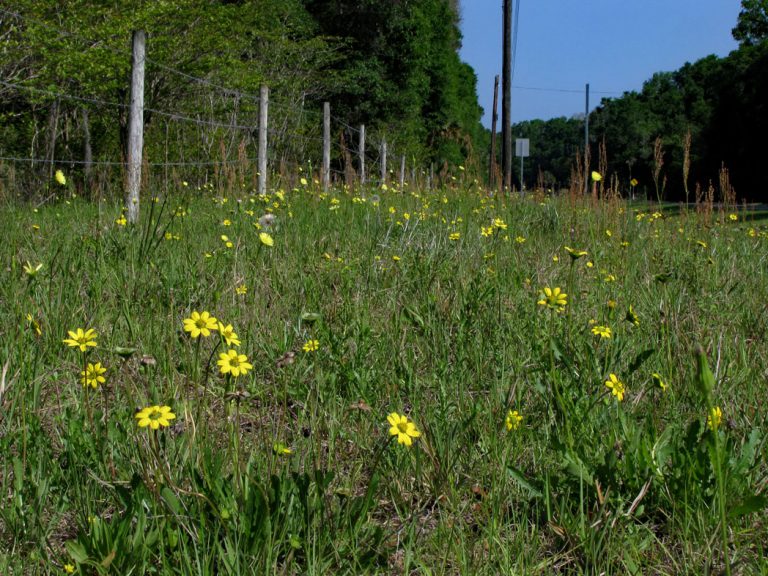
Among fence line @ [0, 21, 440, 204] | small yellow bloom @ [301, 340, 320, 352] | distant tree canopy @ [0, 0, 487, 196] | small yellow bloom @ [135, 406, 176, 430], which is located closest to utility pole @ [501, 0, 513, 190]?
distant tree canopy @ [0, 0, 487, 196]

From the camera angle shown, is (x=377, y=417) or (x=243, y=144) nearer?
(x=377, y=417)

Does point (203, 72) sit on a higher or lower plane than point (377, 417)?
higher

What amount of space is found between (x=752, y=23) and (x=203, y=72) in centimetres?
3626

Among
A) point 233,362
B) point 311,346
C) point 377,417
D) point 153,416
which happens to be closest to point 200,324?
point 233,362

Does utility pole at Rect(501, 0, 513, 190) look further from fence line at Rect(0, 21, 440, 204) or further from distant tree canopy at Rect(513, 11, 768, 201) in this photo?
fence line at Rect(0, 21, 440, 204)

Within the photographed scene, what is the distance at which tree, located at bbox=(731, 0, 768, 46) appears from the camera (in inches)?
1467

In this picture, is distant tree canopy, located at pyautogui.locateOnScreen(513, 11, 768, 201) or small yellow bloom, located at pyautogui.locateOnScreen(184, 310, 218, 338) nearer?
small yellow bloom, located at pyautogui.locateOnScreen(184, 310, 218, 338)

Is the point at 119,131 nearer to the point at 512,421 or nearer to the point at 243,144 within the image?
the point at 243,144

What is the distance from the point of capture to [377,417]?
6.06 ft

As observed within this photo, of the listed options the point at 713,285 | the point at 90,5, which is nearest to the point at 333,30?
the point at 90,5

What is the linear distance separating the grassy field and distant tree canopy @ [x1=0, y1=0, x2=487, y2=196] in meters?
2.79

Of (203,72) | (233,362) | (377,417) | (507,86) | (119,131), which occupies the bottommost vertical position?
(377,417)

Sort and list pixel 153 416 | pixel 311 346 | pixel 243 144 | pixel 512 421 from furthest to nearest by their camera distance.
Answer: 1. pixel 243 144
2. pixel 311 346
3. pixel 512 421
4. pixel 153 416

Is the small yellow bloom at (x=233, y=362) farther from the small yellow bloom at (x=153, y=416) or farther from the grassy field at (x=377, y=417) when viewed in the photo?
the small yellow bloom at (x=153, y=416)
